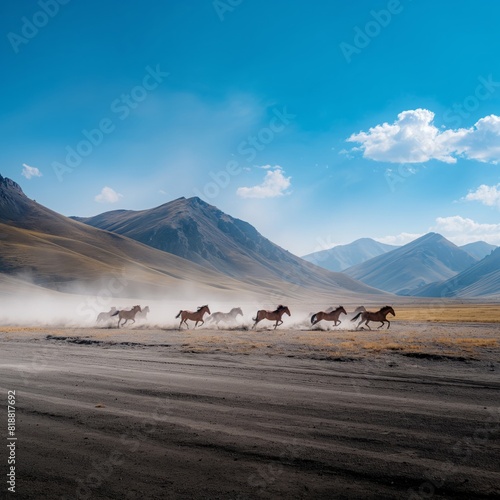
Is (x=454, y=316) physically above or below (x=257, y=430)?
above

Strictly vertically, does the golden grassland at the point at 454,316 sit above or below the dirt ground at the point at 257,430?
above

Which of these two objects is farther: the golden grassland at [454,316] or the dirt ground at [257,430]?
the golden grassland at [454,316]

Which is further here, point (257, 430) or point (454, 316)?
point (454, 316)

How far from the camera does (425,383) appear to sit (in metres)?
11.8

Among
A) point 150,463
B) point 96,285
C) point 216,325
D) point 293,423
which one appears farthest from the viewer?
point 96,285

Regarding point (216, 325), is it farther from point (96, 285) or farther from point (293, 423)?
point (96, 285)

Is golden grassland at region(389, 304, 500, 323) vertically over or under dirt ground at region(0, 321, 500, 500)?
over

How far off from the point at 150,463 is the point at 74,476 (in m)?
1.17

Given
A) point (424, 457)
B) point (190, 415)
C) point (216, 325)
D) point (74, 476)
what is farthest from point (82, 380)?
point (216, 325)

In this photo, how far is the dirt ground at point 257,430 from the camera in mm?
5578

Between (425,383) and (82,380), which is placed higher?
(425,383)

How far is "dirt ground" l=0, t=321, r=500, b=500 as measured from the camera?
558 cm

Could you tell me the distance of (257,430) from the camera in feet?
25.2

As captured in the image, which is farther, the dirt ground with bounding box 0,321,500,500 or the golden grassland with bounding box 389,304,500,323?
the golden grassland with bounding box 389,304,500,323
